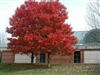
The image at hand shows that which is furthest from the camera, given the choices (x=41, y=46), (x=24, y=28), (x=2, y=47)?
(x=2, y=47)

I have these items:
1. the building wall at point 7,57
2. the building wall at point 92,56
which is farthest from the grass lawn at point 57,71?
the building wall at point 7,57

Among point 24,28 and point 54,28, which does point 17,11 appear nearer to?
point 24,28

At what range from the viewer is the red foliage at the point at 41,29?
27.2 metres

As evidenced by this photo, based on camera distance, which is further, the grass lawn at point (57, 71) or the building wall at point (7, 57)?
the building wall at point (7, 57)

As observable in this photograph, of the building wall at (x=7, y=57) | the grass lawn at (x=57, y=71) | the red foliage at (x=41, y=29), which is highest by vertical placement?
the red foliage at (x=41, y=29)

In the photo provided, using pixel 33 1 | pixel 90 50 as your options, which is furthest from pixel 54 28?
pixel 90 50

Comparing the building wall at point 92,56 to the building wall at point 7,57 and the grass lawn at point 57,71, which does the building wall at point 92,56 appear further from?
the grass lawn at point 57,71

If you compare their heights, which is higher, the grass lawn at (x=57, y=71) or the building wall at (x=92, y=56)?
the building wall at (x=92, y=56)

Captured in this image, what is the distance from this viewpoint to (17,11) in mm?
30000

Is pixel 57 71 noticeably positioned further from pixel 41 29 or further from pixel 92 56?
pixel 92 56

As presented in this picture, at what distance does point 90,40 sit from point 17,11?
17.3m

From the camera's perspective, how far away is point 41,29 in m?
28.0

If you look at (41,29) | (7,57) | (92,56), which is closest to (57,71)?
(41,29)

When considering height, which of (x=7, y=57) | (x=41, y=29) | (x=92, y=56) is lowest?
(x=7, y=57)
